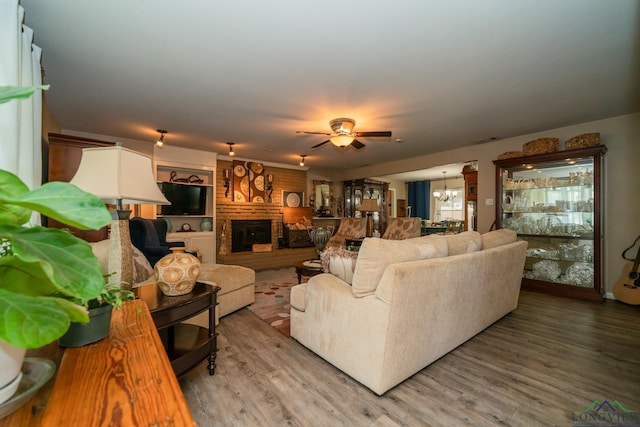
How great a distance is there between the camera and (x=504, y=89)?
2680 mm

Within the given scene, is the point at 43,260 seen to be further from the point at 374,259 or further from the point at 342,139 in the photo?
the point at 342,139

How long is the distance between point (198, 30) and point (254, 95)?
3.25 feet

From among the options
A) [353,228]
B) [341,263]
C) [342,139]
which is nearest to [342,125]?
[342,139]

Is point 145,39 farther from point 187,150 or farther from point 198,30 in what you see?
point 187,150

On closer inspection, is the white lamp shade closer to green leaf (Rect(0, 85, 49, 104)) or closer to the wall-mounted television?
green leaf (Rect(0, 85, 49, 104))

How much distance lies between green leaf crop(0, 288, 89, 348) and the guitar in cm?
498

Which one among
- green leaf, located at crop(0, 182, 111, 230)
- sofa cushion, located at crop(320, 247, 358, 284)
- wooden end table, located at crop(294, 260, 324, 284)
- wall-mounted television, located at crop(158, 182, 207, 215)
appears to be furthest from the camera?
wall-mounted television, located at crop(158, 182, 207, 215)

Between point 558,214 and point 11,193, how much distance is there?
5.25 meters

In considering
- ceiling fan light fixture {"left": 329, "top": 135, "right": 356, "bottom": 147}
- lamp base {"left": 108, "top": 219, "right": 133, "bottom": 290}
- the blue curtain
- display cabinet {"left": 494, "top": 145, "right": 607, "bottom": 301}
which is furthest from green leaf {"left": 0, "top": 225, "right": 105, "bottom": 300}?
the blue curtain

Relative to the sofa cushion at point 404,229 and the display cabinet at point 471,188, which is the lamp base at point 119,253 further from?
the display cabinet at point 471,188

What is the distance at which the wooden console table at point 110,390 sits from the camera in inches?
21.2

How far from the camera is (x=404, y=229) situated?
546cm

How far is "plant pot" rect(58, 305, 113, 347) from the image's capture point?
2.77 feet

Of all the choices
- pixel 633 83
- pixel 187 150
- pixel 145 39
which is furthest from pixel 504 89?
pixel 187 150
